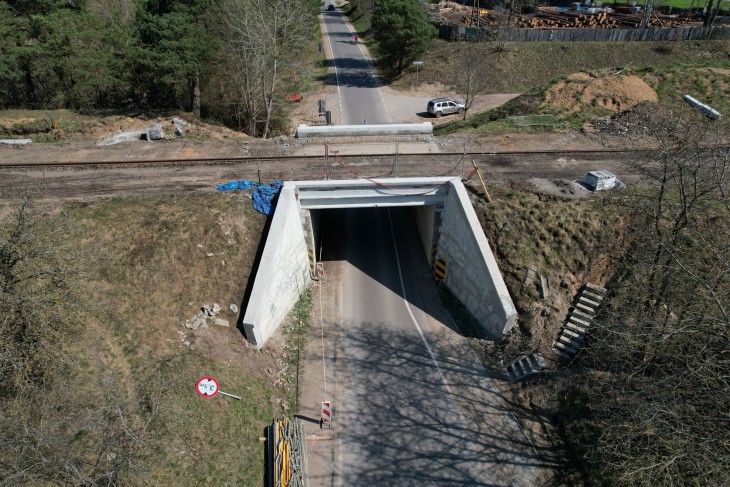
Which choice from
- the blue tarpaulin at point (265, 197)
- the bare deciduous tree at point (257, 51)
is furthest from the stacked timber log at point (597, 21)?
the blue tarpaulin at point (265, 197)

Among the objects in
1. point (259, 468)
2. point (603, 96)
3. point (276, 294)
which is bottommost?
point (259, 468)

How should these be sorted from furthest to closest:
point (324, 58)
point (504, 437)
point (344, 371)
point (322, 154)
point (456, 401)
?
point (324, 58) → point (322, 154) → point (344, 371) → point (456, 401) → point (504, 437)

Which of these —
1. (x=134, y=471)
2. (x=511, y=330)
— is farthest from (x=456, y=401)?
(x=134, y=471)

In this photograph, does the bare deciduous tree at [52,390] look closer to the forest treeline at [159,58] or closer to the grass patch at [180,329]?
the grass patch at [180,329]

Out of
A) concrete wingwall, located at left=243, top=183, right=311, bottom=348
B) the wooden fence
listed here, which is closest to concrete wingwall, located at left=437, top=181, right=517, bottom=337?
concrete wingwall, located at left=243, top=183, right=311, bottom=348

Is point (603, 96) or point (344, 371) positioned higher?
point (603, 96)

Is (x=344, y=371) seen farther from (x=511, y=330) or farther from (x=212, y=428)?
(x=511, y=330)
